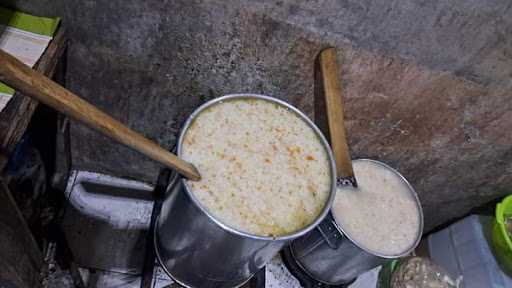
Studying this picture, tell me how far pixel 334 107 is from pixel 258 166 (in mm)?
464

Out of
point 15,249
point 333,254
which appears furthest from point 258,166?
point 15,249

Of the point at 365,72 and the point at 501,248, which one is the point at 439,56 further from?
the point at 501,248

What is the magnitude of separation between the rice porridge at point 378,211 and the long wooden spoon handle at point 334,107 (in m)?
0.23

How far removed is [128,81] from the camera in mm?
2045

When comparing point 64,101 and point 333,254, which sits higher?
point 64,101

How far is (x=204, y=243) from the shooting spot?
1.59 meters

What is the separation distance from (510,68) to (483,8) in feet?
1.37

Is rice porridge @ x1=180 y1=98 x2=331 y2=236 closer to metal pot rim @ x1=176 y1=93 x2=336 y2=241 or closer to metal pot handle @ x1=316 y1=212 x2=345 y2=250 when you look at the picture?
metal pot rim @ x1=176 y1=93 x2=336 y2=241

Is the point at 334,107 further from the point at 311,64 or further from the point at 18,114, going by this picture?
the point at 18,114

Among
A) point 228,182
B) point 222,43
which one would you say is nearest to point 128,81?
point 222,43

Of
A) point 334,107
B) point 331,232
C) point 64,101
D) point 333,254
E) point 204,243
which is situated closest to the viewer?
point 64,101

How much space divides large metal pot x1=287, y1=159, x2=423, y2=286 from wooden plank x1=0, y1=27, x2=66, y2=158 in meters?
1.31

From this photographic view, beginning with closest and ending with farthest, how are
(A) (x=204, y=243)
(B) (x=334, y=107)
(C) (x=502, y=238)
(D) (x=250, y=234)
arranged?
(D) (x=250, y=234) → (A) (x=204, y=243) → (B) (x=334, y=107) → (C) (x=502, y=238)

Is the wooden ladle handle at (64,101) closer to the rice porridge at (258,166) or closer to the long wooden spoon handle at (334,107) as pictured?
the rice porridge at (258,166)
